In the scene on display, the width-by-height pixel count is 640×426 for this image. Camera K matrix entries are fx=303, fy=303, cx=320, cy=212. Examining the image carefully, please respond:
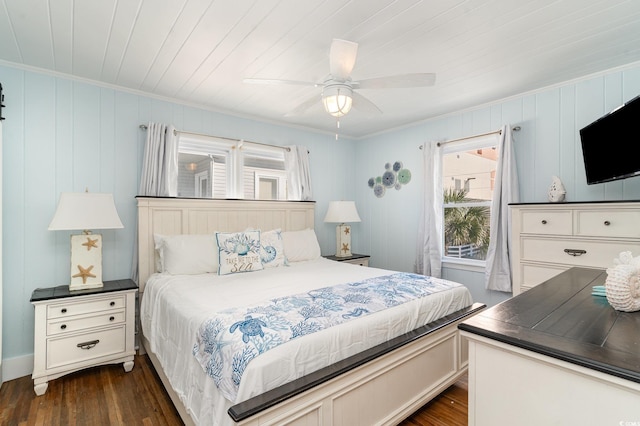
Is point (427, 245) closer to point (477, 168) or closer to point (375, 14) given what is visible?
point (477, 168)

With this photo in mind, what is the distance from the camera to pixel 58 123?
8.93 feet

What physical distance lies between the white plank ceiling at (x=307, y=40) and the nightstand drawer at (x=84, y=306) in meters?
1.97

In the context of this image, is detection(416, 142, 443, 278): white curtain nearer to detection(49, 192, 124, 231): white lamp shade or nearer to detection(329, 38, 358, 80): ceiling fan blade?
detection(329, 38, 358, 80): ceiling fan blade

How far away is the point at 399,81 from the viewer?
6.49ft

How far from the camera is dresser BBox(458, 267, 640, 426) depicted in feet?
2.46

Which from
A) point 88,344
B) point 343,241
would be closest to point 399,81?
point 343,241

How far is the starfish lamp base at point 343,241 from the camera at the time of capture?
4.40 m

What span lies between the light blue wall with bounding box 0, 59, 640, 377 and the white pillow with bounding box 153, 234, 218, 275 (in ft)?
1.40

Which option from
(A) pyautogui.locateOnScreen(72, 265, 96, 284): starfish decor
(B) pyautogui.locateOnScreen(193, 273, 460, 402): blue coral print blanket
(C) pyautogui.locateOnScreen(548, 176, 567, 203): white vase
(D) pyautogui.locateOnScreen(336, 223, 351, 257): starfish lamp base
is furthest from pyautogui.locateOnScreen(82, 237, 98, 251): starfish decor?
(C) pyautogui.locateOnScreen(548, 176, 567, 203): white vase

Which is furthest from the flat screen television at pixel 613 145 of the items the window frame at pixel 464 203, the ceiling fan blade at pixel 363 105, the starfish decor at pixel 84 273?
the starfish decor at pixel 84 273

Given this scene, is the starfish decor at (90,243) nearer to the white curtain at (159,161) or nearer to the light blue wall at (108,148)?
the light blue wall at (108,148)

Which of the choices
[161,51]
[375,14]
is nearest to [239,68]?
[161,51]

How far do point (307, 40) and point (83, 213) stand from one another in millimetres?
2240

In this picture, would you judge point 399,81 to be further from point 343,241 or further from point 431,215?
point 343,241
